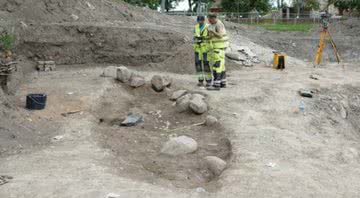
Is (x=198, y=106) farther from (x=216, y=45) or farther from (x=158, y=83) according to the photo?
(x=158, y=83)

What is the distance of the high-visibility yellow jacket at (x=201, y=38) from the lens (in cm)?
1195

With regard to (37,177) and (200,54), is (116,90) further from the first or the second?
(37,177)

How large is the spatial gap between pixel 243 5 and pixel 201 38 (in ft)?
110

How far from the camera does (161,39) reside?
1577 centimetres

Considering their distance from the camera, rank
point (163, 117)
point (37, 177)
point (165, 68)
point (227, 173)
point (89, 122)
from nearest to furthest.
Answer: point (37, 177) → point (227, 173) → point (89, 122) → point (163, 117) → point (165, 68)

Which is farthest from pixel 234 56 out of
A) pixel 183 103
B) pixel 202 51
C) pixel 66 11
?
pixel 183 103

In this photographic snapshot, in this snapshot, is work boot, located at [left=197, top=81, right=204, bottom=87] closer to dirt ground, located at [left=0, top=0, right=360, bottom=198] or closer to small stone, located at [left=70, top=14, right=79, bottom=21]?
dirt ground, located at [left=0, top=0, right=360, bottom=198]

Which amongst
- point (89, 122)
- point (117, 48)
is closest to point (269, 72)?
point (117, 48)

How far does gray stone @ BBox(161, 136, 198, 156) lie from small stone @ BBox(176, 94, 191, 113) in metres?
2.35

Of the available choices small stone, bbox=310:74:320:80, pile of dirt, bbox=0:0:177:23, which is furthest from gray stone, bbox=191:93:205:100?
pile of dirt, bbox=0:0:177:23

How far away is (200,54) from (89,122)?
424 cm

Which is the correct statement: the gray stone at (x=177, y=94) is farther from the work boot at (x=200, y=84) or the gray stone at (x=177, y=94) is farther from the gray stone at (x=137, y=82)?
the gray stone at (x=137, y=82)

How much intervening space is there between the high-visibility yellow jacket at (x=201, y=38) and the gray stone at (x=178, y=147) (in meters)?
4.51

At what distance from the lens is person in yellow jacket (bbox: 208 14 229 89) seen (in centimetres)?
1152
